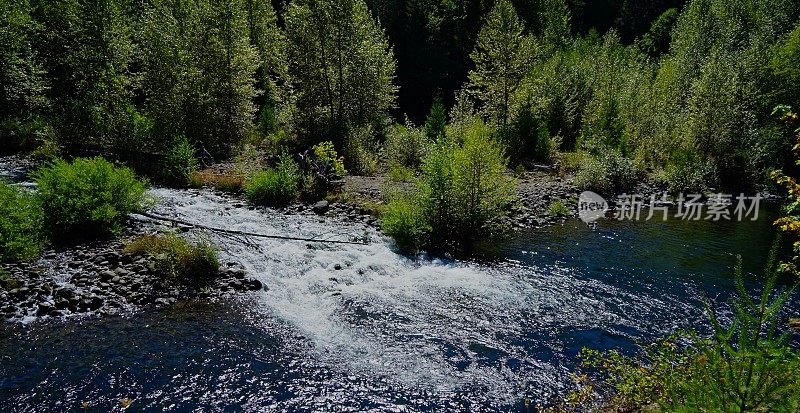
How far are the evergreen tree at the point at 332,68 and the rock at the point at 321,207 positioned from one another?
27.3ft

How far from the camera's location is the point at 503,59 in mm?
32281

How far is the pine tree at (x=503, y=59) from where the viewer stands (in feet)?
105

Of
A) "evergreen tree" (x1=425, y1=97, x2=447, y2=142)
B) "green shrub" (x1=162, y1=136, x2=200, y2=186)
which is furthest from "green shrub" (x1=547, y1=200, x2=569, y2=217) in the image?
"green shrub" (x1=162, y1=136, x2=200, y2=186)

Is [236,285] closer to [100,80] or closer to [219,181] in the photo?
[219,181]

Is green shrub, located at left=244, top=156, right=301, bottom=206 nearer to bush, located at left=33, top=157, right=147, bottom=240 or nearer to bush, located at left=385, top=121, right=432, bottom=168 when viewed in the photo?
bush, located at left=33, top=157, right=147, bottom=240

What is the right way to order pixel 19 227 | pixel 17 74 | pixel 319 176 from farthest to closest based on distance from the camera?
pixel 17 74 < pixel 319 176 < pixel 19 227

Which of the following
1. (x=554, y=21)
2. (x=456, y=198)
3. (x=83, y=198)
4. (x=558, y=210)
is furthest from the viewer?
(x=554, y=21)

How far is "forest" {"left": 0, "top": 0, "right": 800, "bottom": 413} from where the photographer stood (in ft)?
27.0

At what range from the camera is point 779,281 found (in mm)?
14352

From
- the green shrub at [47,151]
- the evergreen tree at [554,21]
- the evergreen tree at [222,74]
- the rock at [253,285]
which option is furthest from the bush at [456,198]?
the evergreen tree at [554,21]

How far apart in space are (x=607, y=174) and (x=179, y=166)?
807 inches

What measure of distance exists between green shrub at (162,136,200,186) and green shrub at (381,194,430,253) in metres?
10.2

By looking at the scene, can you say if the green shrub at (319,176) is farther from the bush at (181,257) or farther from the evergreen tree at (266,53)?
the evergreen tree at (266,53)

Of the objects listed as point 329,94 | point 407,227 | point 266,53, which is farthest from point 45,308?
point 266,53
